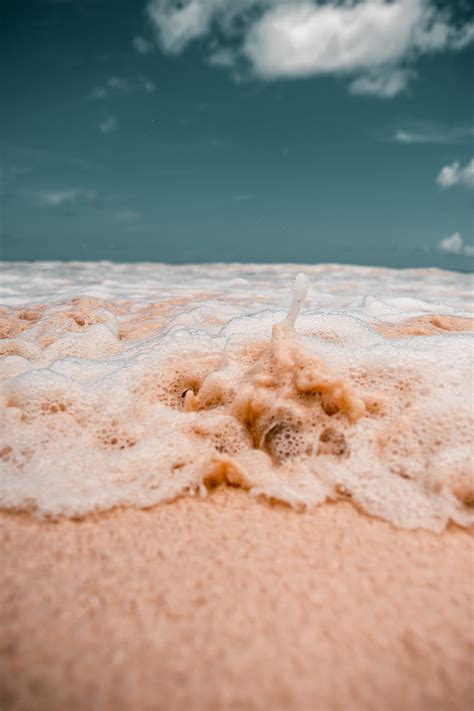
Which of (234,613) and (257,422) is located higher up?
(257,422)

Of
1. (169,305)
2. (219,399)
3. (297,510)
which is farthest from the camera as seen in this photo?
(169,305)

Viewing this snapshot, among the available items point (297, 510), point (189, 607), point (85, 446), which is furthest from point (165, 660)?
point (85, 446)

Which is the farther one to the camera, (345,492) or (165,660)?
(345,492)

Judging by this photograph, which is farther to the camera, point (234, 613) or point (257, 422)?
point (257, 422)

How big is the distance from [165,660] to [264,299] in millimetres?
4910

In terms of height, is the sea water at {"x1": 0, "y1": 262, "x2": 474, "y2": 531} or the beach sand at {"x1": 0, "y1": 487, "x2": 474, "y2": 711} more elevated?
the sea water at {"x1": 0, "y1": 262, "x2": 474, "y2": 531}

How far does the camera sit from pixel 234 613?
1.18 m

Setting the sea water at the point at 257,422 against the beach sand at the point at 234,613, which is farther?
the sea water at the point at 257,422

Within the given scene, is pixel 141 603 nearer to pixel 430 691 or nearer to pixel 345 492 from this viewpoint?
pixel 430 691

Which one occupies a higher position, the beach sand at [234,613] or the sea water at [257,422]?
the sea water at [257,422]

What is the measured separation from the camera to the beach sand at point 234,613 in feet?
3.24

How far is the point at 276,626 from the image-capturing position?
1140 mm

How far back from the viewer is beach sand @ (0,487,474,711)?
0.99 metres

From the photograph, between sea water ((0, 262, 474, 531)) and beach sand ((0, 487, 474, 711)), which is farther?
sea water ((0, 262, 474, 531))
